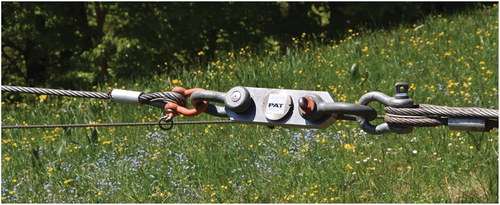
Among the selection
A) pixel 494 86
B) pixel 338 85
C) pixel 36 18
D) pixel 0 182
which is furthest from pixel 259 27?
pixel 0 182

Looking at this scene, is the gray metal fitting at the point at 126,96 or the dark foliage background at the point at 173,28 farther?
the dark foliage background at the point at 173,28

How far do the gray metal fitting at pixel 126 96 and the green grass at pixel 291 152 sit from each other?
7.34 feet

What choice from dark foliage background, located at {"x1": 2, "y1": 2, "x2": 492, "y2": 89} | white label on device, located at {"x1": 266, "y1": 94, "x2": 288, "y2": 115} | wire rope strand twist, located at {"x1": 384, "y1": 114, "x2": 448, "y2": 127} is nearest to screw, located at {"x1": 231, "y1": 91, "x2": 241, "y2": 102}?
white label on device, located at {"x1": 266, "y1": 94, "x2": 288, "y2": 115}

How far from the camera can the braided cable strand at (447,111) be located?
1872 mm

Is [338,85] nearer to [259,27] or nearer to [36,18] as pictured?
[259,27]

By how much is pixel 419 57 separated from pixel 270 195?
10.5 feet

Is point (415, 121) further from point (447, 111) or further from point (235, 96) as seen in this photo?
point (235, 96)

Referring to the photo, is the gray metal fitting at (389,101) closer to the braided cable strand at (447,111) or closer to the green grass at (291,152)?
the braided cable strand at (447,111)

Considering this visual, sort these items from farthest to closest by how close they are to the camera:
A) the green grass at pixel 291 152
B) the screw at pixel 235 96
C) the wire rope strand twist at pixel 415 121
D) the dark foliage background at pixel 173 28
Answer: the dark foliage background at pixel 173 28
the green grass at pixel 291 152
the screw at pixel 235 96
the wire rope strand twist at pixel 415 121

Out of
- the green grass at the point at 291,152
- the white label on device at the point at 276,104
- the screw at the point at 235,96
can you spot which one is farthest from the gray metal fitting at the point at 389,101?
the green grass at the point at 291,152

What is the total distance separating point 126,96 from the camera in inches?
98.0

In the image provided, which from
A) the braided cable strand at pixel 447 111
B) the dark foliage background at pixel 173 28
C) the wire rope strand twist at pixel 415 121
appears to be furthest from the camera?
the dark foliage background at pixel 173 28

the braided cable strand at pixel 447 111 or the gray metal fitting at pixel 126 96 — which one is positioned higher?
the gray metal fitting at pixel 126 96

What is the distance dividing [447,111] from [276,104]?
0.56 metres
